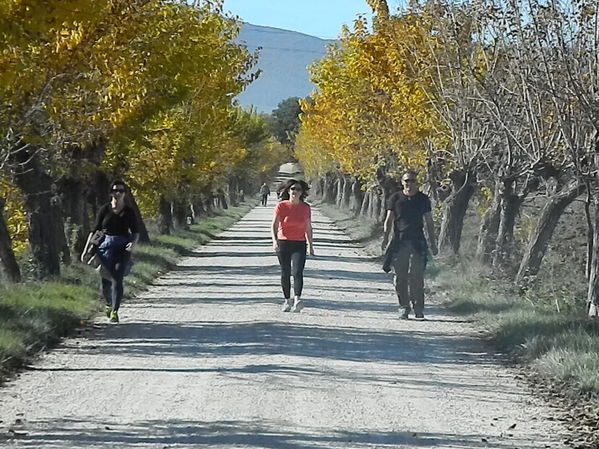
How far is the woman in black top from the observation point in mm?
15383

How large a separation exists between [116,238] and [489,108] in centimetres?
681

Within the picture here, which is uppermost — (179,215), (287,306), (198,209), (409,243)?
(409,243)

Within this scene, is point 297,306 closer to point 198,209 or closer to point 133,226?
point 133,226

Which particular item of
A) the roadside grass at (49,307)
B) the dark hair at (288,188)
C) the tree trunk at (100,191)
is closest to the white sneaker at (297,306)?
the dark hair at (288,188)

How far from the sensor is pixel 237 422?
888cm

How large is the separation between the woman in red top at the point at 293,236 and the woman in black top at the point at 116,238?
233 centimetres

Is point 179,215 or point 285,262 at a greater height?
point 285,262

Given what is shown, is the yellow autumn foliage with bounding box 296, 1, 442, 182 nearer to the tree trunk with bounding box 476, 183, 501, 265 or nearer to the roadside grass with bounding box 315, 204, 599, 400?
the tree trunk with bounding box 476, 183, 501, 265

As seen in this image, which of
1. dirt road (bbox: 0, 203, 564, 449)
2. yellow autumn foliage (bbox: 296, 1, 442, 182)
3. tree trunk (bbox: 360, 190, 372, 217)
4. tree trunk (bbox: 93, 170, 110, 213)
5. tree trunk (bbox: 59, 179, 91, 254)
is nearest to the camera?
dirt road (bbox: 0, 203, 564, 449)

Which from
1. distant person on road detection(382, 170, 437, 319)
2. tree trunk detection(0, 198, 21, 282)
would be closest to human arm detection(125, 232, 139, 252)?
distant person on road detection(382, 170, 437, 319)

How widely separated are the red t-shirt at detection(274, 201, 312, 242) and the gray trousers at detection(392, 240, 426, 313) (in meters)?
1.36

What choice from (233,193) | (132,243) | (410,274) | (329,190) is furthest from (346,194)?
(132,243)

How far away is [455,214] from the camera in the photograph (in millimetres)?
29266

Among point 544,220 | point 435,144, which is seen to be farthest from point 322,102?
point 544,220
